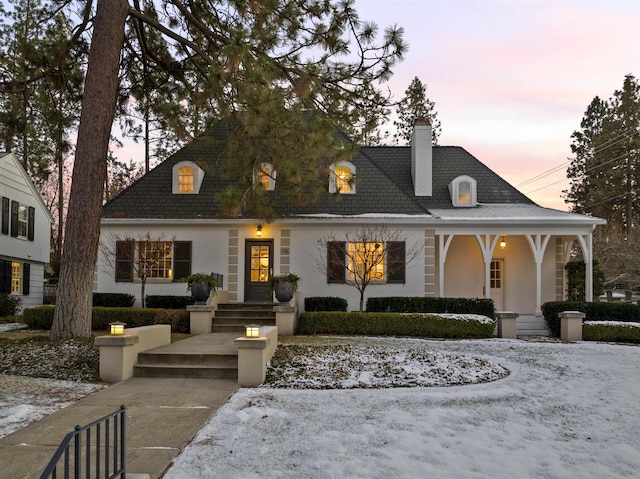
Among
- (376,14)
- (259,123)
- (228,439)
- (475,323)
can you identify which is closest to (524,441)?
(228,439)

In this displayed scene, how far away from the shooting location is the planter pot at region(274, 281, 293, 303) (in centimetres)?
1286

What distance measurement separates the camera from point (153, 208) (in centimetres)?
1599

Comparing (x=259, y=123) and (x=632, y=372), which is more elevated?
(x=259, y=123)

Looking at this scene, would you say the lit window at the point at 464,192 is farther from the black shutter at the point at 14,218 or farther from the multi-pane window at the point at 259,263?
the black shutter at the point at 14,218

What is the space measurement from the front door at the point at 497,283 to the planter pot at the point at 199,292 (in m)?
9.75

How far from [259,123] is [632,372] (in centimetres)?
810

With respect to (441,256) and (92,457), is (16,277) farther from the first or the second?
(92,457)

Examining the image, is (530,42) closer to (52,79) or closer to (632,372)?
(632,372)

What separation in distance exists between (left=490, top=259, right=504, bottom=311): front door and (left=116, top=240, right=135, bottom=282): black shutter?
11696 mm

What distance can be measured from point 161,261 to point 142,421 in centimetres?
1083

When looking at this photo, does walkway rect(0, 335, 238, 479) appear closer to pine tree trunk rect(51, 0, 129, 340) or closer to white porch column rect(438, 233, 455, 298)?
pine tree trunk rect(51, 0, 129, 340)

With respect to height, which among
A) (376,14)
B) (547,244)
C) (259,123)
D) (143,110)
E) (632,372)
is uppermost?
(376,14)

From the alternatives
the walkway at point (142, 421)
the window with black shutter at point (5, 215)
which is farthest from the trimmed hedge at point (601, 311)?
the window with black shutter at point (5, 215)

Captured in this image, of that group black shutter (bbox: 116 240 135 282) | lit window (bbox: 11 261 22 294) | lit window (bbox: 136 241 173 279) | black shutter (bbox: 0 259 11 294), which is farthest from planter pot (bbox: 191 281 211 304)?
lit window (bbox: 11 261 22 294)
